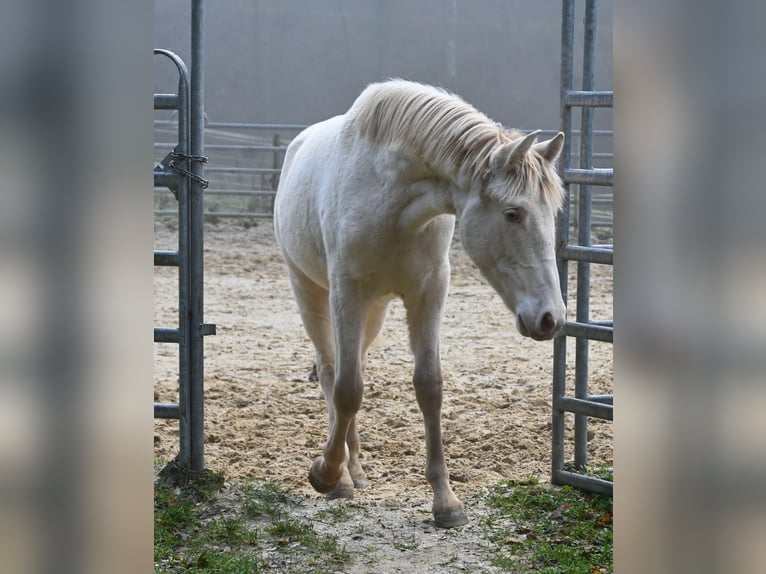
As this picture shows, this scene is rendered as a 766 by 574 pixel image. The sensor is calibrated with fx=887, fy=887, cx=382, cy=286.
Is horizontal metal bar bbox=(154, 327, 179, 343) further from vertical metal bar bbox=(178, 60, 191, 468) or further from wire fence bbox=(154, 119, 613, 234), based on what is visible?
wire fence bbox=(154, 119, 613, 234)

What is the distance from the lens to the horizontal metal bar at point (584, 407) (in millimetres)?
3740

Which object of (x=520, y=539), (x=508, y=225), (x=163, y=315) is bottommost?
(x=520, y=539)

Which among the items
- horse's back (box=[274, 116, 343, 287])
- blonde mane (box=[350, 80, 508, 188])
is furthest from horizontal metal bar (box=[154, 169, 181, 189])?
blonde mane (box=[350, 80, 508, 188])

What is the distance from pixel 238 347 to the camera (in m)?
6.80

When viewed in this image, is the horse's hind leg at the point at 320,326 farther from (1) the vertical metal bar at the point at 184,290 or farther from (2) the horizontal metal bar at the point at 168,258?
(2) the horizontal metal bar at the point at 168,258

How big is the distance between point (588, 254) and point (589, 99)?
0.64 meters

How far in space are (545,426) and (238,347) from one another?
2.76 meters

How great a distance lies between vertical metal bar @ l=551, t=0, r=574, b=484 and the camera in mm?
3787

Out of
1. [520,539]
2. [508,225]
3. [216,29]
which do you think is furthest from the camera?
[216,29]

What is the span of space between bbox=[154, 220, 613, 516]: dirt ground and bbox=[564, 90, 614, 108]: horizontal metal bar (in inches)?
68.6

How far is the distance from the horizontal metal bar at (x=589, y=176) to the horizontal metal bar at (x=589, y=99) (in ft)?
0.86
